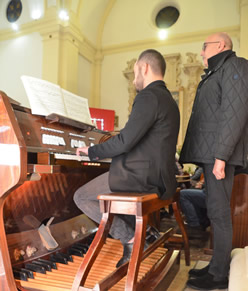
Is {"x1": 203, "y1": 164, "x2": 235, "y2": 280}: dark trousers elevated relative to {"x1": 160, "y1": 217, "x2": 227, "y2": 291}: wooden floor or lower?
elevated

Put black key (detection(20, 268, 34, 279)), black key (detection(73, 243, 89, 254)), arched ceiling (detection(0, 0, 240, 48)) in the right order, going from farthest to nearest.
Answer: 1. arched ceiling (detection(0, 0, 240, 48))
2. black key (detection(73, 243, 89, 254))
3. black key (detection(20, 268, 34, 279))

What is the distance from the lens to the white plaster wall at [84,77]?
386 inches

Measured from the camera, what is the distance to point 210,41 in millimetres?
2275

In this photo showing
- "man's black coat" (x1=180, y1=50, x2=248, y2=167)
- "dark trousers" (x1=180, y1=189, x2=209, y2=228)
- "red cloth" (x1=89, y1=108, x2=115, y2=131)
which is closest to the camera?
"man's black coat" (x1=180, y1=50, x2=248, y2=167)

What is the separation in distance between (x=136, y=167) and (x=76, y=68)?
26.6 feet

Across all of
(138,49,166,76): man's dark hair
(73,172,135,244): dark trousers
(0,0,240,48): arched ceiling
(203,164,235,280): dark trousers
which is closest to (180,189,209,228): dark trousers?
(203,164,235,280): dark trousers

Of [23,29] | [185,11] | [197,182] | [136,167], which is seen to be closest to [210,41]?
[136,167]

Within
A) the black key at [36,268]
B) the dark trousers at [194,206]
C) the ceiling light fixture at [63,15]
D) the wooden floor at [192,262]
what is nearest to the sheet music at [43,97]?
the black key at [36,268]

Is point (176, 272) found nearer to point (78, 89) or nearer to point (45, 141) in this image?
point (45, 141)

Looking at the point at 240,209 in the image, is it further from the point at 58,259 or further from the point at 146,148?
the point at 58,259

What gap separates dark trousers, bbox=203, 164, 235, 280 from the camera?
207 cm

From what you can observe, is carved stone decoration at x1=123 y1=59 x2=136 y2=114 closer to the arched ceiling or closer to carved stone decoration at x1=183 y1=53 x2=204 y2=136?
the arched ceiling

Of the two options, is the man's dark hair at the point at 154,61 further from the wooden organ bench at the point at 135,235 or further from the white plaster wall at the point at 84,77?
the white plaster wall at the point at 84,77

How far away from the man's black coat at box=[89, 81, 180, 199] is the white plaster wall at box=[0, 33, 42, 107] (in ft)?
26.0
